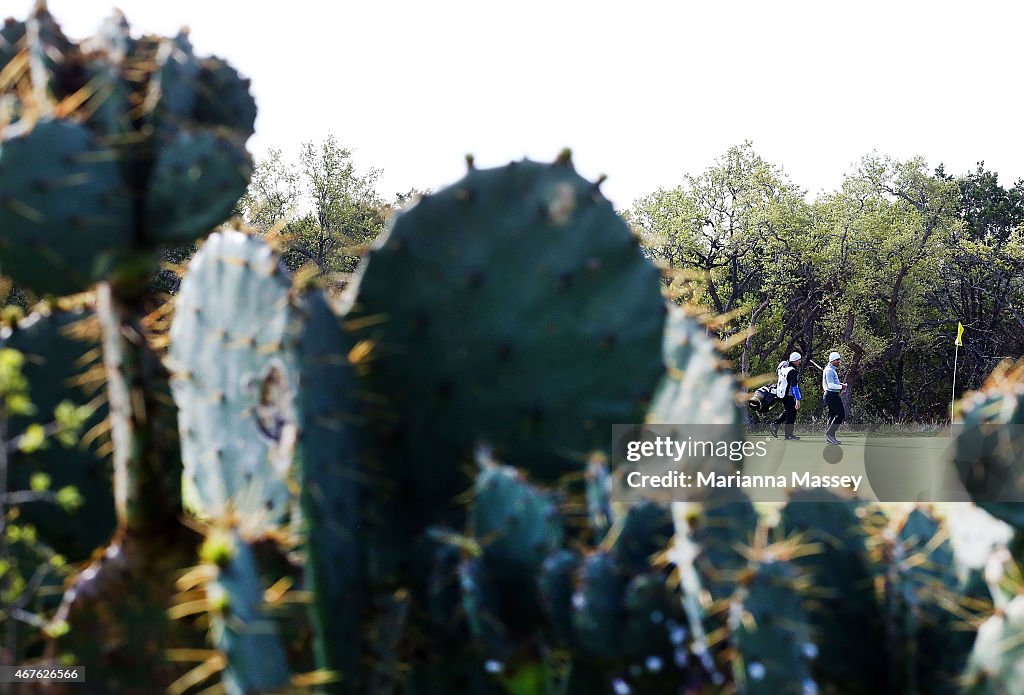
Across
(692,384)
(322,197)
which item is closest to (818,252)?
(322,197)

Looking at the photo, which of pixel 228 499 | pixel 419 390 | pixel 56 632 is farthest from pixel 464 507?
pixel 56 632

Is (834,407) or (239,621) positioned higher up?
(834,407)

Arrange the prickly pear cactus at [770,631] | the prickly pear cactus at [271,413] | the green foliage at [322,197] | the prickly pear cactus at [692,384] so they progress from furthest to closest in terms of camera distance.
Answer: the green foliage at [322,197]
the prickly pear cactus at [692,384]
the prickly pear cactus at [271,413]
the prickly pear cactus at [770,631]

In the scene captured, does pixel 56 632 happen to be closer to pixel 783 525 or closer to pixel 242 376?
pixel 242 376

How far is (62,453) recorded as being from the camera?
2.59 metres

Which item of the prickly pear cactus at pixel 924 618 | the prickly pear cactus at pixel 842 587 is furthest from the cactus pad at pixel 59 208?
the prickly pear cactus at pixel 924 618

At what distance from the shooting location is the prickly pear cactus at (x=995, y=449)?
6.36 feet

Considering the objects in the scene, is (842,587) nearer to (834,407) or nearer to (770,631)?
(770,631)

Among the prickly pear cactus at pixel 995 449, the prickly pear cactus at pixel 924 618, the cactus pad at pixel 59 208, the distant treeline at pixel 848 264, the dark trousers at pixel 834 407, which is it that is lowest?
the prickly pear cactus at pixel 924 618

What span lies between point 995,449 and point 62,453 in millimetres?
2154

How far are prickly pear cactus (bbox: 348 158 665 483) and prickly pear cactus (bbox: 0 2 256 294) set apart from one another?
17.6 inches

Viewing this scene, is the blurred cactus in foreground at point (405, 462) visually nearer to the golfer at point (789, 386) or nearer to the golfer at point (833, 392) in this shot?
the golfer at point (833, 392)

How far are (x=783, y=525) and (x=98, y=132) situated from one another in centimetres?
156

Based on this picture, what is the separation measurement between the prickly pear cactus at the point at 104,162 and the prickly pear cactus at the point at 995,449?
1505mm
